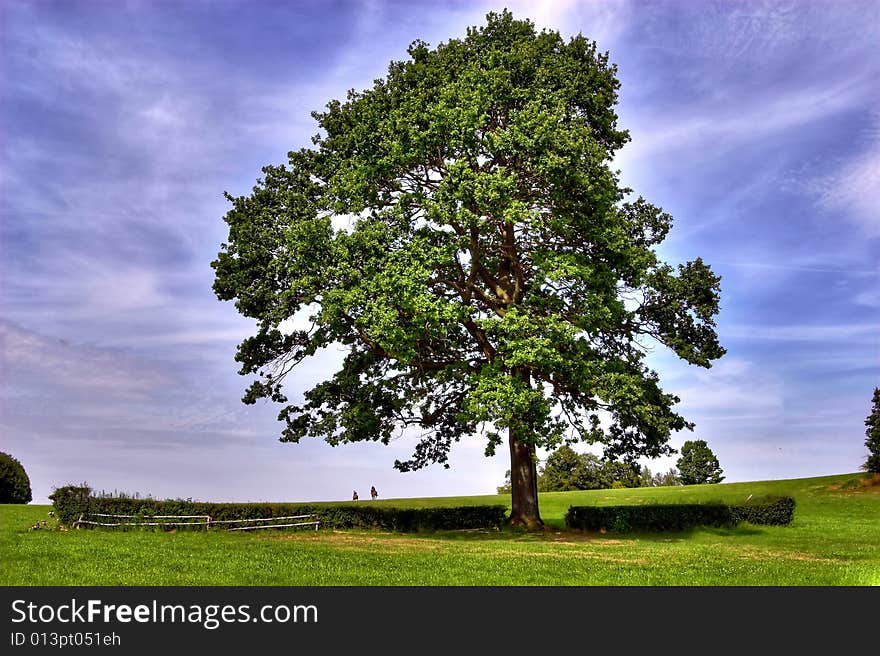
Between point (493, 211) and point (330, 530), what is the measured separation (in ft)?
56.4

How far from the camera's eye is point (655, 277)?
34.9 metres

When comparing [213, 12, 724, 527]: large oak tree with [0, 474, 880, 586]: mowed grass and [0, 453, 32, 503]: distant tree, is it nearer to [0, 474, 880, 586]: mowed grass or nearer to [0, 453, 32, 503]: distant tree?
[0, 474, 880, 586]: mowed grass

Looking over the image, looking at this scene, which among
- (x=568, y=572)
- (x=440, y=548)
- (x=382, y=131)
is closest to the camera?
(x=568, y=572)

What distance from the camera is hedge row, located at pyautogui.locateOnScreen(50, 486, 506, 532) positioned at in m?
33.5

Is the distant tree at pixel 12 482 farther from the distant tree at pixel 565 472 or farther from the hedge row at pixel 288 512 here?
the distant tree at pixel 565 472

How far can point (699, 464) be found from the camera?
313ft

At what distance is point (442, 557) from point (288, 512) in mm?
13785

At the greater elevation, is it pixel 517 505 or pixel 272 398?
pixel 272 398

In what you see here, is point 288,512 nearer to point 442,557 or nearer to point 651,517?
point 442,557

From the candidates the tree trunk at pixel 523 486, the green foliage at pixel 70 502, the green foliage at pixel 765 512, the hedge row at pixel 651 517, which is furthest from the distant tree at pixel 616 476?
the green foliage at pixel 70 502

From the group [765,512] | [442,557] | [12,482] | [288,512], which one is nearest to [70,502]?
[288,512]

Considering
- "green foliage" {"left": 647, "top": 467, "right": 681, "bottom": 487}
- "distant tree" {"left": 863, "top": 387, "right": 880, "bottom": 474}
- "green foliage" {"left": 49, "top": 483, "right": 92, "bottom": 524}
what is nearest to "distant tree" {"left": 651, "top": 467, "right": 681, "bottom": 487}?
"green foliage" {"left": 647, "top": 467, "right": 681, "bottom": 487}

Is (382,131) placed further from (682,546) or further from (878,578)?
(878,578)

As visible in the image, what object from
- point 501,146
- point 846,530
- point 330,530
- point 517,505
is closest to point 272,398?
point 330,530
